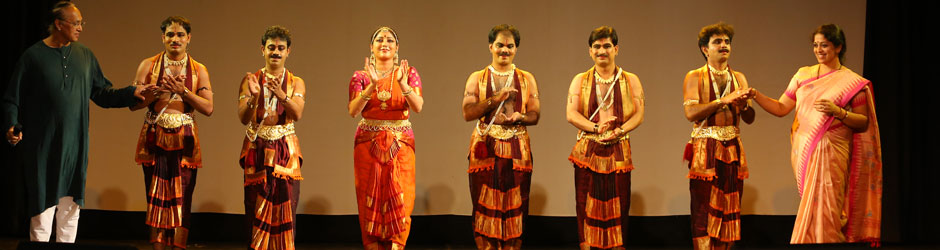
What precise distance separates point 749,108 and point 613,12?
1513mm

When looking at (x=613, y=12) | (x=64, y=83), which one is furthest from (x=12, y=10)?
(x=613, y=12)

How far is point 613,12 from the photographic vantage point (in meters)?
5.54

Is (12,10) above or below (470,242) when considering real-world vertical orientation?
above

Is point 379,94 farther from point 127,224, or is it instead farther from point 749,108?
point 127,224

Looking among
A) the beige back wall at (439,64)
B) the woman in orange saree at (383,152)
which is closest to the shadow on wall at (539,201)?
the beige back wall at (439,64)

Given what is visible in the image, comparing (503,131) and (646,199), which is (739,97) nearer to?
(503,131)

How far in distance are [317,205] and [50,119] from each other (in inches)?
82.9

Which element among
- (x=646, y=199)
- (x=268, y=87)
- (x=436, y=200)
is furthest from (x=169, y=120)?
(x=646, y=199)

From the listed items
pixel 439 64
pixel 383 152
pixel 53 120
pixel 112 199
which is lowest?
pixel 112 199

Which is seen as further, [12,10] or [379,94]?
[12,10]

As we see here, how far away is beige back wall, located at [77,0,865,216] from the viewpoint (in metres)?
5.48

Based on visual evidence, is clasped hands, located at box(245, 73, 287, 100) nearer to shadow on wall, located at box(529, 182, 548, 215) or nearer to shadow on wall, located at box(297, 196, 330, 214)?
shadow on wall, located at box(297, 196, 330, 214)

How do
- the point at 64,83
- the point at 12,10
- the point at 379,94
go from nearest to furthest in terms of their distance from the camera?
the point at 64,83
the point at 379,94
the point at 12,10

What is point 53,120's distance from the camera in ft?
12.4
